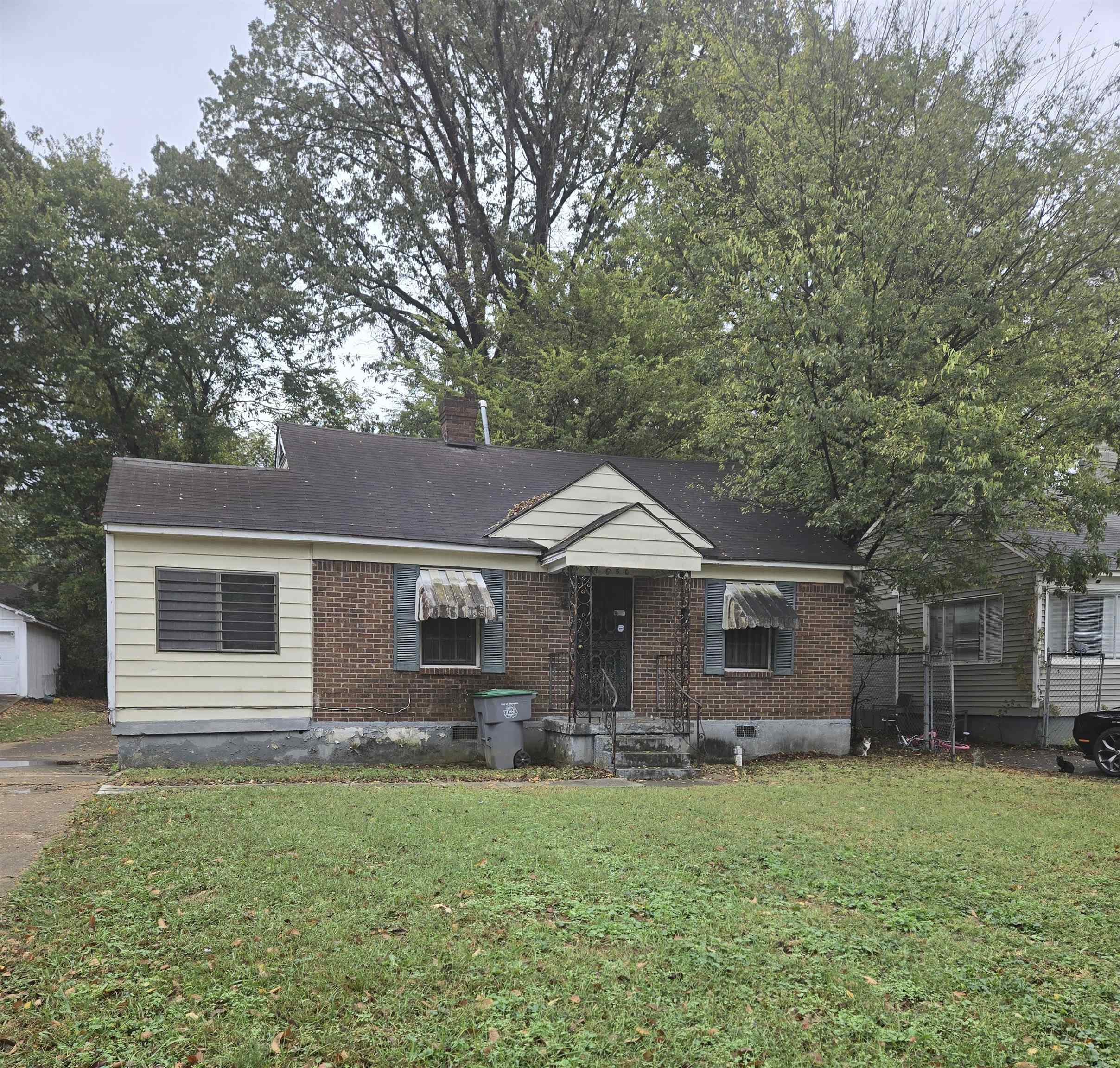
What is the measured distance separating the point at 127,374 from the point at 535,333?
13.7 m

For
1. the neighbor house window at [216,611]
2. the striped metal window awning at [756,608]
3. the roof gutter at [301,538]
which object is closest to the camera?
the roof gutter at [301,538]

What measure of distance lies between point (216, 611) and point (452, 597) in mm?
3246

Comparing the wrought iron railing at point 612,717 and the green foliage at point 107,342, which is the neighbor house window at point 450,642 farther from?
the green foliage at point 107,342

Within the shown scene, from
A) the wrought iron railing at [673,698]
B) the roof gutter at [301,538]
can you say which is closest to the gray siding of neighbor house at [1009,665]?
the wrought iron railing at [673,698]

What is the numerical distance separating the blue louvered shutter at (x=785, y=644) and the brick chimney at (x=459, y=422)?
6.22 meters

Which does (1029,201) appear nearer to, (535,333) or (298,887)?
(535,333)

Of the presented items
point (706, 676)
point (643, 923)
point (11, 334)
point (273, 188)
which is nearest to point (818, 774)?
point (706, 676)

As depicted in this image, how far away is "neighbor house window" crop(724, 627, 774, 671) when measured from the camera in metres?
14.9

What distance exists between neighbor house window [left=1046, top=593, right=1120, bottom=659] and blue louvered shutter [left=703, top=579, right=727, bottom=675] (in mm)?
7947

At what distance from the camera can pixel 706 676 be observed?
47.6 feet

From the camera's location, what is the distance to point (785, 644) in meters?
15.0

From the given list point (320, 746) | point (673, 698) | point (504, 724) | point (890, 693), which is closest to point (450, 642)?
point (504, 724)

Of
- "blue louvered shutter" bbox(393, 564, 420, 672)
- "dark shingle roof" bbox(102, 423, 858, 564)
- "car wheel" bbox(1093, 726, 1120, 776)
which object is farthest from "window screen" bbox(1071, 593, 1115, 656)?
"blue louvered shutter" bbox(393, 564, 420, 672)

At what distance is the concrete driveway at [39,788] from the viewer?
6863mm
